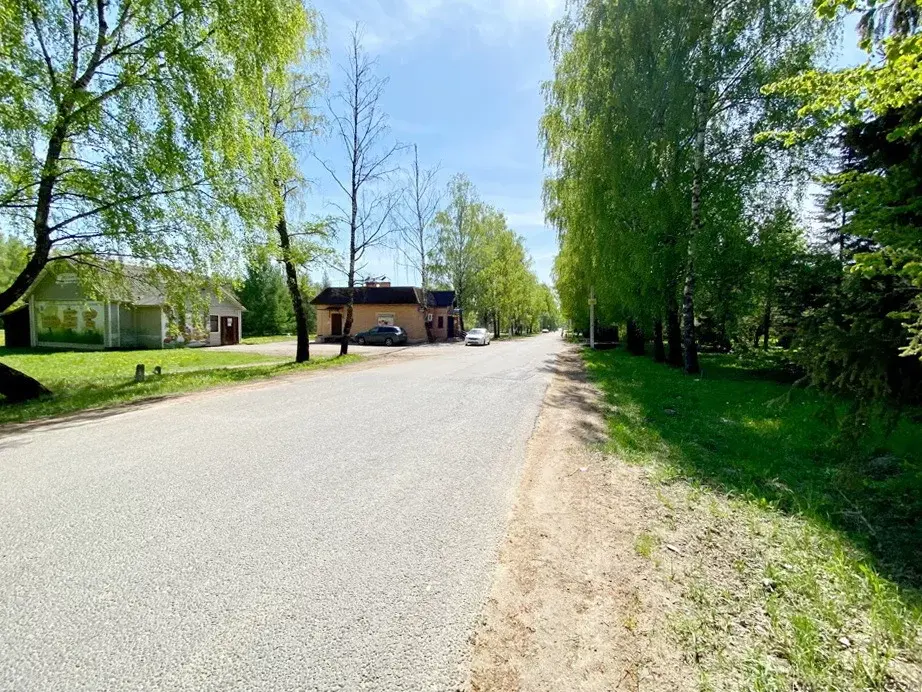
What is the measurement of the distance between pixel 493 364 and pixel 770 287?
8367 mm

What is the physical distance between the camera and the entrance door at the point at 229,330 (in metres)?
31.9

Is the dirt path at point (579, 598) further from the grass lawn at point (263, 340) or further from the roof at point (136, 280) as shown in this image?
the grass lawn at point (263, 340)

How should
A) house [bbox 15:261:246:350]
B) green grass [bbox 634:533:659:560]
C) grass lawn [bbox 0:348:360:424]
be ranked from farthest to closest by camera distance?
house [bbox 15:261:246:350] → grass lawn [bbox 0:348:360:424] → green grass [bbox 634:533:659:560]

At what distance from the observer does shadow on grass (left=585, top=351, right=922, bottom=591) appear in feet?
11.9

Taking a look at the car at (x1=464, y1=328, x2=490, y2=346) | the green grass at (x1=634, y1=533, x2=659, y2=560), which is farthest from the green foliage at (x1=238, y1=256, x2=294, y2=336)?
the green grass at (x1=634, y1=533, x2=659, y2=560)

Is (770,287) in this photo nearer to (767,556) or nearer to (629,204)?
(629,204)

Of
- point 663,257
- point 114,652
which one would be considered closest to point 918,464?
point 114,652

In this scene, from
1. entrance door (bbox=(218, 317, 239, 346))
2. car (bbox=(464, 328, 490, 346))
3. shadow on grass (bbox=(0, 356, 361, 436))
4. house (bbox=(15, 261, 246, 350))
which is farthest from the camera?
car (bbox=(464, 328, 490, 346))

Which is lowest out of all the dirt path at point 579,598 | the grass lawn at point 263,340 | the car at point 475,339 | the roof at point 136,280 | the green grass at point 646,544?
the dirt path at point 579,598

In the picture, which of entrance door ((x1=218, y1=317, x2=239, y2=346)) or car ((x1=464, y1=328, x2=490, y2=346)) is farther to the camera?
car ((x1=464, y1=328, x2=490, y2=346))

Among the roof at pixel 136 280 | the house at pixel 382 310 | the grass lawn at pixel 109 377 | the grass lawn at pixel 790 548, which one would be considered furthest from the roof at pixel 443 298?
the grass lawn at pixel 790 548

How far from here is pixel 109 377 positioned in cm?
1337

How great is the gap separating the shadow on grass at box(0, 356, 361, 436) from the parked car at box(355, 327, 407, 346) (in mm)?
18830

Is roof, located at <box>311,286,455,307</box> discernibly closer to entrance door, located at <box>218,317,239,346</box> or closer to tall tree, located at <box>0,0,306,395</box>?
entrance door, located at <box>218,317,239,346</box>
